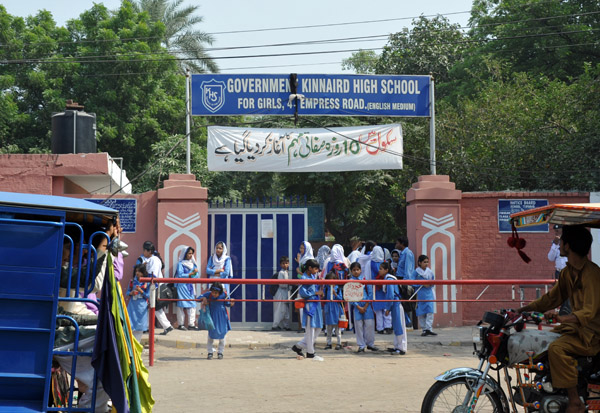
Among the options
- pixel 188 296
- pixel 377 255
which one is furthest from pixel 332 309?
pixel 188 296

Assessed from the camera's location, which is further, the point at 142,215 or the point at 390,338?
the point at 142,215

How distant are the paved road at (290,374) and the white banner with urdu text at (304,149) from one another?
356 cm

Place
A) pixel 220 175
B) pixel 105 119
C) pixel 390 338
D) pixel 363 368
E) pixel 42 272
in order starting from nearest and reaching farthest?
pixel 42 272 < pixel 363 368 < pixel 390 338 < pixel 220 175 < pixel 105 119

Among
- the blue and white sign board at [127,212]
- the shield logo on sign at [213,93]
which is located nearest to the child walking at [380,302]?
the shield logo on sign at [213,93]

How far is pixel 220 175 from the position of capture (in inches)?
845

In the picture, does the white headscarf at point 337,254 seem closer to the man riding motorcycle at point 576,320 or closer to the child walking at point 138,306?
the child walking at point 138,306

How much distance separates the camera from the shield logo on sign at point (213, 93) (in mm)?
13852

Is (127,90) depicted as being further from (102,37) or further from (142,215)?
(142,215)

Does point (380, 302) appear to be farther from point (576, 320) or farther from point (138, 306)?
point (576, 320)

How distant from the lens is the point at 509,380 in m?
5.34

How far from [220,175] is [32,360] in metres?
16.9

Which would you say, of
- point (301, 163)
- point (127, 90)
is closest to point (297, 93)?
point (301, 163)

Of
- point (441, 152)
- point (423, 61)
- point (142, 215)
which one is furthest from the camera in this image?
point (423, 61)

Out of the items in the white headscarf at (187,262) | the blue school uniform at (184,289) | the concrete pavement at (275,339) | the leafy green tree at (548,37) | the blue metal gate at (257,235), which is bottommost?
the concrete pavement at (275,339)
